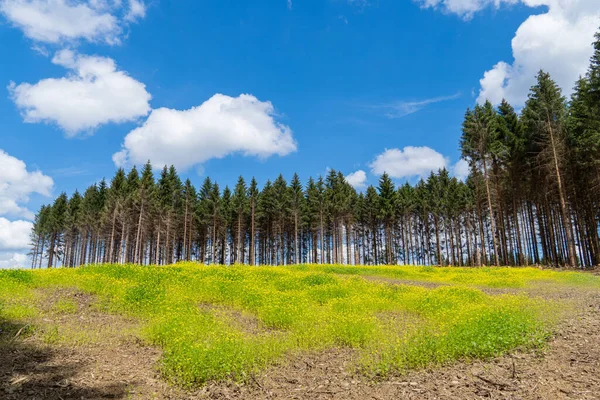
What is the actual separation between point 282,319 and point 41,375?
557 centimetres

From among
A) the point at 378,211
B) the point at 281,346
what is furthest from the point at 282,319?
the point at 378,211

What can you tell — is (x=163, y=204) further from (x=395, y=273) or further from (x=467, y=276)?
(x=467, y=276)

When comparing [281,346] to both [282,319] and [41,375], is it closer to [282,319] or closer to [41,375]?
[282,319]

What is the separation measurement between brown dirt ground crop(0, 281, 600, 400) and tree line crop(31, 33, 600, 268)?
3074 cm

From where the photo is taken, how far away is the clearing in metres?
5.98

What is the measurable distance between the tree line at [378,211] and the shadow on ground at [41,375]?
36602mm

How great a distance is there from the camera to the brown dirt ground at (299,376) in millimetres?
5699

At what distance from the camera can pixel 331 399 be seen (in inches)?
227

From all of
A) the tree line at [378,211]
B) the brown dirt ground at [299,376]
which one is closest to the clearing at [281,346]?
the brown dirt ground at [299,376]

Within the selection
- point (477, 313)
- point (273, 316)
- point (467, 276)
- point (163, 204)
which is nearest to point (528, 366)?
point (477, 313)

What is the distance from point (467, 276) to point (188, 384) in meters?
22.3

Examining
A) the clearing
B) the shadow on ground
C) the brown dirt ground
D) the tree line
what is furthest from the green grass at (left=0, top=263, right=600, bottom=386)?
the tree line

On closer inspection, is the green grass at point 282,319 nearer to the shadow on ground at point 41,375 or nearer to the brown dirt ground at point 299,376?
the brown dirt ground at point 299,376

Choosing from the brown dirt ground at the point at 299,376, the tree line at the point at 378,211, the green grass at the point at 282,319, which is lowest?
the brown dirt ground at the point at 299,376
